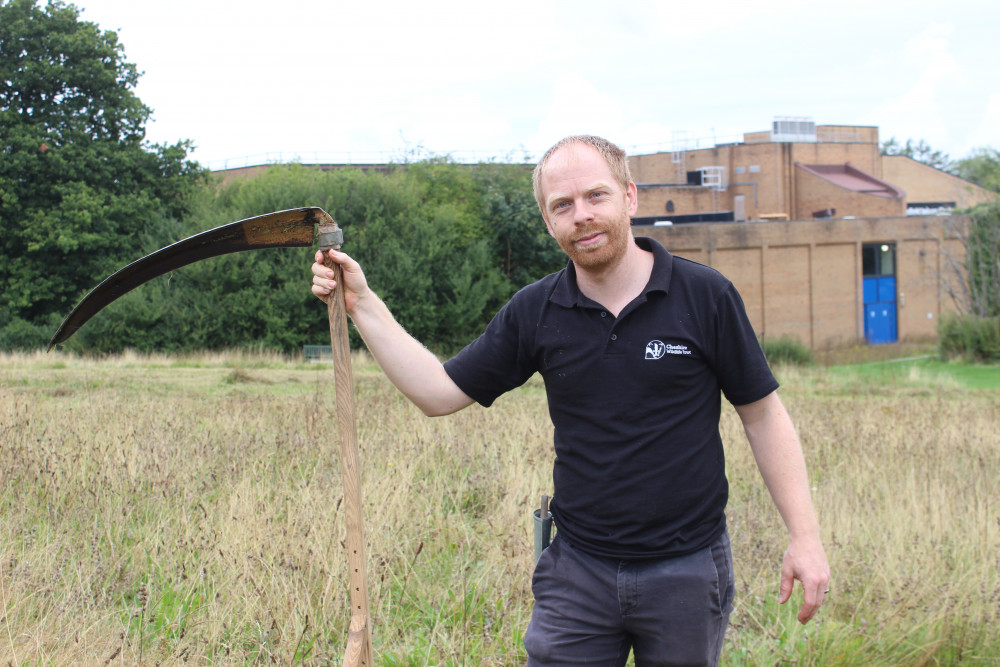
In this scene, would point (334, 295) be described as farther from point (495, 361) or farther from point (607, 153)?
point (607, 153)

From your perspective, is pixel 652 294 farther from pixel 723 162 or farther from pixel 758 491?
pixel 723 162

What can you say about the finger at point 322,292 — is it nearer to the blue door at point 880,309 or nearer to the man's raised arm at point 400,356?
the man's raised arm at point 400,356

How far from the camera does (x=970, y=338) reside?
28.6 meters

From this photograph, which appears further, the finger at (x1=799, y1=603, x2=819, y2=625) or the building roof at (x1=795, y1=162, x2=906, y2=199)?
the building roof at (x1=795, y1=162, x2=906, y2=199)

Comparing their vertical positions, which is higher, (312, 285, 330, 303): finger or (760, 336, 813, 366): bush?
(312, 285, 330, 303): finger

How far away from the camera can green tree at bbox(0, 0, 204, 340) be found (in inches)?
1149

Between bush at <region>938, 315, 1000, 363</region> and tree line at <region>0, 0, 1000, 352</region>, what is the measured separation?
16292 millimetres

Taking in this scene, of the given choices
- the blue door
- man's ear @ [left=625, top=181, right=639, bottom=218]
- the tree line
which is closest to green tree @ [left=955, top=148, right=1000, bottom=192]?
the blue door

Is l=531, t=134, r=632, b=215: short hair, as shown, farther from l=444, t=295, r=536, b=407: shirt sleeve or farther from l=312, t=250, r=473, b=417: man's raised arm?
l=312, t=250, r=473, b=417: man's raised arm

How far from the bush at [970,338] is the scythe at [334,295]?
30.1m

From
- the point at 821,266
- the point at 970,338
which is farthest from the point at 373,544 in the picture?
the point at 821,266

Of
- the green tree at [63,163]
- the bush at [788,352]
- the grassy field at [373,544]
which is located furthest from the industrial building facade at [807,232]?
the grassy field at [373,544]

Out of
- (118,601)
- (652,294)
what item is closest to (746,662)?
(652,294)

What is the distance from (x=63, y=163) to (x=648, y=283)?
3144cm
